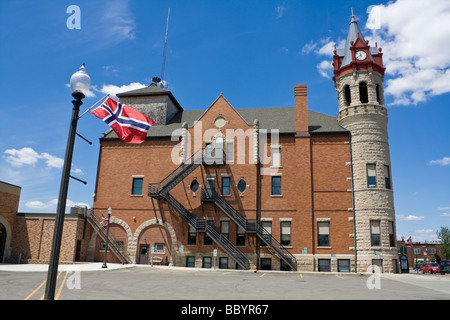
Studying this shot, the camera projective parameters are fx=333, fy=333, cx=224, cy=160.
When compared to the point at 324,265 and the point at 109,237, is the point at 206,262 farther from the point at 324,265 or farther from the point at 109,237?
the point at 324,265

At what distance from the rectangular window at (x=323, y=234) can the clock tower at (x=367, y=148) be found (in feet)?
7.41

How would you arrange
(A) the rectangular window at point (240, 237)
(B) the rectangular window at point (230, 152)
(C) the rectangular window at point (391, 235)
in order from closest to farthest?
(C) the rectangular window at point (391, 235), (A) the rectangular window at point (240, 237), (B) the rectangular window at point (230, 152)

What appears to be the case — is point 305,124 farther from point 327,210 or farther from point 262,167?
point 327,210

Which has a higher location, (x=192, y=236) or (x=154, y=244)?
(x=192, y=236)

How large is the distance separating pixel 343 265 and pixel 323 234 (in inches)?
119

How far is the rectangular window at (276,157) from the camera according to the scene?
103 feet

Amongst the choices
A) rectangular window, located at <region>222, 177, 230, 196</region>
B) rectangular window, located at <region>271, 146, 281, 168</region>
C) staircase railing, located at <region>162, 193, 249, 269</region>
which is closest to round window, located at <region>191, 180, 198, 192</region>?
staircase railing, located at <region>162, 193, 249, 269</region>

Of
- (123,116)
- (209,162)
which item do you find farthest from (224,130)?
(123,116)

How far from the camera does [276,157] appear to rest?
103ft

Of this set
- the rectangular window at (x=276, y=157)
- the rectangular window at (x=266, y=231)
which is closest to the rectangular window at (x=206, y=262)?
the rectangular window at (x=266, y=231)

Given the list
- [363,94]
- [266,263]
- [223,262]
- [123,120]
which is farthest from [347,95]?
[123,120]

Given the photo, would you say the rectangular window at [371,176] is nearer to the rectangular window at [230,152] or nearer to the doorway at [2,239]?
the rectangular window at [230,152]

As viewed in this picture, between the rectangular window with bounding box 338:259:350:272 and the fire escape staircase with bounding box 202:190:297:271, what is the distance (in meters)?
3.85

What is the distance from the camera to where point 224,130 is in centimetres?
3238
